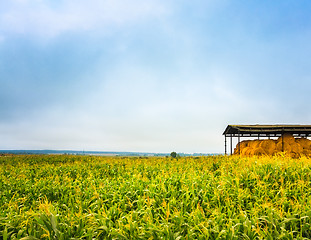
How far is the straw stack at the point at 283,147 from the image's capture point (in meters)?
15.7

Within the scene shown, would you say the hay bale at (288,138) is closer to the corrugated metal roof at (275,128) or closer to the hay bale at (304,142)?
the corrugated metal roof at (275,128)

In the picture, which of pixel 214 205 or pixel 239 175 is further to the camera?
pixel 239 175

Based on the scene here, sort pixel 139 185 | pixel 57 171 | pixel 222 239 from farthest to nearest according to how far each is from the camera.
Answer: pixel 57 171 < pixel 139 185 < pixel 222 239

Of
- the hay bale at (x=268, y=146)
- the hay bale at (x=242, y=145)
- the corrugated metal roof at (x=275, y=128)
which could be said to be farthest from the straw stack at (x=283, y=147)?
the hay bale at (x=242, y=145)

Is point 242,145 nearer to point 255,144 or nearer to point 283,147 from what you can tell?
point 255,144

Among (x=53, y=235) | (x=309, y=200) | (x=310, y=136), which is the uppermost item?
(x=310, y=136)

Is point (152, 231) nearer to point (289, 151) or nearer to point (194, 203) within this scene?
point (194, 203)

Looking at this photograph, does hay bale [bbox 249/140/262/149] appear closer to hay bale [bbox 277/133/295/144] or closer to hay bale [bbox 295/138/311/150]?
hay bale [bbox 277/133/295/144]

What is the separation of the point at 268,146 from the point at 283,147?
911 millimetres

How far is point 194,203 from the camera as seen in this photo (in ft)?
18.2

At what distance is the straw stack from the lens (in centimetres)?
1571

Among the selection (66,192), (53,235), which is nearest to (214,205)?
(53,235)

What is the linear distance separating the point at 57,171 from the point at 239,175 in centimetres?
833

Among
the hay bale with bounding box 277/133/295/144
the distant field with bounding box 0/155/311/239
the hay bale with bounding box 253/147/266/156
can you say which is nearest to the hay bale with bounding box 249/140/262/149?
the hay bale with bounding box 253/147/266/156
